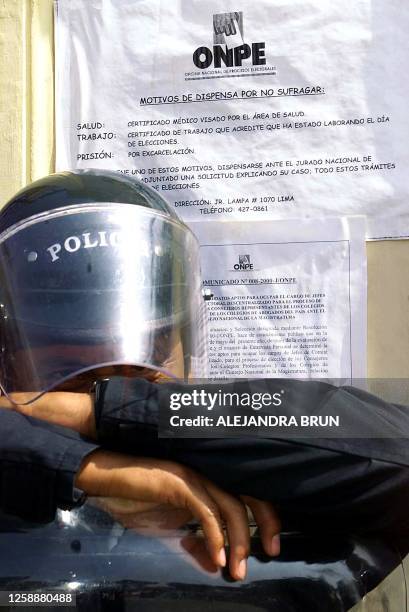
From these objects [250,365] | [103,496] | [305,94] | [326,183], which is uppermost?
[305,94]

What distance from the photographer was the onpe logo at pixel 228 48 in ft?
5.15

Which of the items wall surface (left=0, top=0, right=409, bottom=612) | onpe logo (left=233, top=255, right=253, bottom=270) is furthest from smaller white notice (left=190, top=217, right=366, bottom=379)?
wall surface (left=0, top=0, right=409, bottom=612)

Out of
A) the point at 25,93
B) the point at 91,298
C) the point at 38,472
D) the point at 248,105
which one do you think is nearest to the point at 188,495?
the point at 38,472

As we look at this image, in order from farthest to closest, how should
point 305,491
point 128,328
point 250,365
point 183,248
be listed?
point 250,365, point 183,248, point 128,328, point 305,491

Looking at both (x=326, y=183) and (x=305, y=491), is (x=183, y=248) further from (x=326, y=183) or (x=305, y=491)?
(x=305, y=491)

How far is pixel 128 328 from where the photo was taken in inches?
43.3

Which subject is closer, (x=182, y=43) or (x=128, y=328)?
(x=128, y=328)

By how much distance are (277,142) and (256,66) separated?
6.2 inches

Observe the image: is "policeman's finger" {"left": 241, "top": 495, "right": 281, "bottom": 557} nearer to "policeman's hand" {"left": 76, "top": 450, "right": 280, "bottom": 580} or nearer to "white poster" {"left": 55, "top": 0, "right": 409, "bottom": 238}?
"policeman's hand" {"left": 76, "top": 450, "right": 280, "bottom": 580}

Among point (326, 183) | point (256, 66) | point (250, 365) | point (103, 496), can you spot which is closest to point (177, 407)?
point (103, 496)

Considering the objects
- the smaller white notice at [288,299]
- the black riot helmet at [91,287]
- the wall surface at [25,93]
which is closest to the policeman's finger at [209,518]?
the black riot helmet at [91,287]

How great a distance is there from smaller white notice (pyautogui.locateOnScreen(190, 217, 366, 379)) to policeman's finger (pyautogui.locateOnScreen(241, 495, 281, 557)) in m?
0.69

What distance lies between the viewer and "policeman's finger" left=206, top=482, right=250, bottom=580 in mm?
782

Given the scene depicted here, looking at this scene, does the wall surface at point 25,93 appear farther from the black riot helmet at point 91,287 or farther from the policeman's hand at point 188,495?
the policeman's hand at point 188,495
